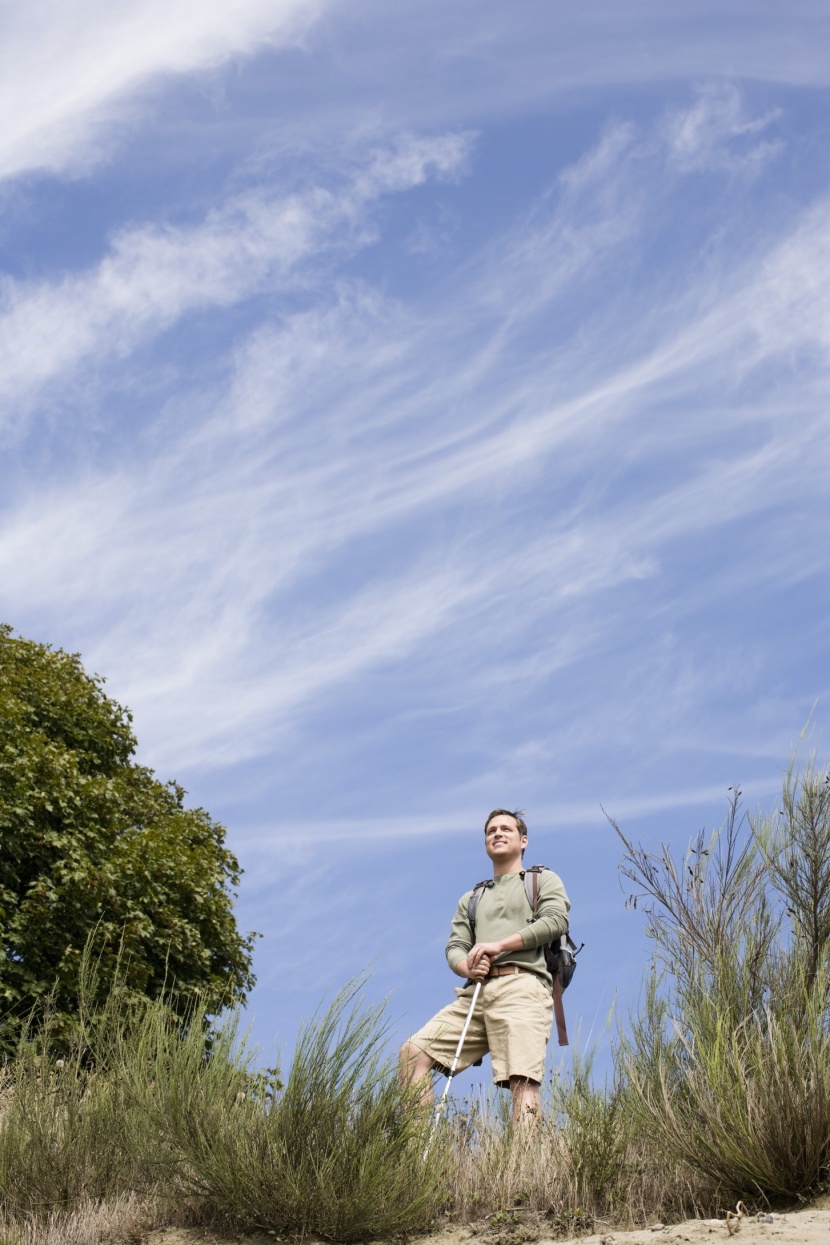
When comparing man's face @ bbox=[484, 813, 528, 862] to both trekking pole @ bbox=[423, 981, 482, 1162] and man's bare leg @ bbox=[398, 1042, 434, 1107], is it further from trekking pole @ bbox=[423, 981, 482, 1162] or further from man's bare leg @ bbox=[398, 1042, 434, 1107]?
man's bare leg @ bbox=[398, 1042, 434, 1107]

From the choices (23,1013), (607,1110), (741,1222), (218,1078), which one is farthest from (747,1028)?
(23,1013)

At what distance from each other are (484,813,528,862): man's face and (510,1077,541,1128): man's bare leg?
128cm

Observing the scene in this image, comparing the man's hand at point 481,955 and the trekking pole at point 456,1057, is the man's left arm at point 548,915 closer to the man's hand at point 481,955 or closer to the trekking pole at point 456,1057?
the man's hand at point 481,955

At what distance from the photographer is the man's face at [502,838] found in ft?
25.0

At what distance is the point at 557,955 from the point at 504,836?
0.74m

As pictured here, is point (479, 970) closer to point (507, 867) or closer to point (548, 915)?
point (548, 915)

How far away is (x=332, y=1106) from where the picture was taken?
6309 millimetres

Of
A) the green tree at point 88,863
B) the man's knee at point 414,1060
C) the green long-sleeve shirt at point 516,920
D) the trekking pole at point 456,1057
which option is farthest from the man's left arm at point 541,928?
the green tree at point 88,863

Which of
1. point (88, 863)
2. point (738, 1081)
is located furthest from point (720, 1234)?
point (88, 863)

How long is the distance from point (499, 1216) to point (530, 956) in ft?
5.02

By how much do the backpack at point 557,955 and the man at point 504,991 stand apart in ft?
0.12

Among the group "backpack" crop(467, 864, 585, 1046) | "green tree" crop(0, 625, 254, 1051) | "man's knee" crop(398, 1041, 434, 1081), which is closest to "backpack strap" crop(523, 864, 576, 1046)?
"backpack" crop(467, 864, 585, 1046)

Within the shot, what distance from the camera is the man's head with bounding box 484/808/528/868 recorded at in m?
7.64

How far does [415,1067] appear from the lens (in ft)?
23.2
